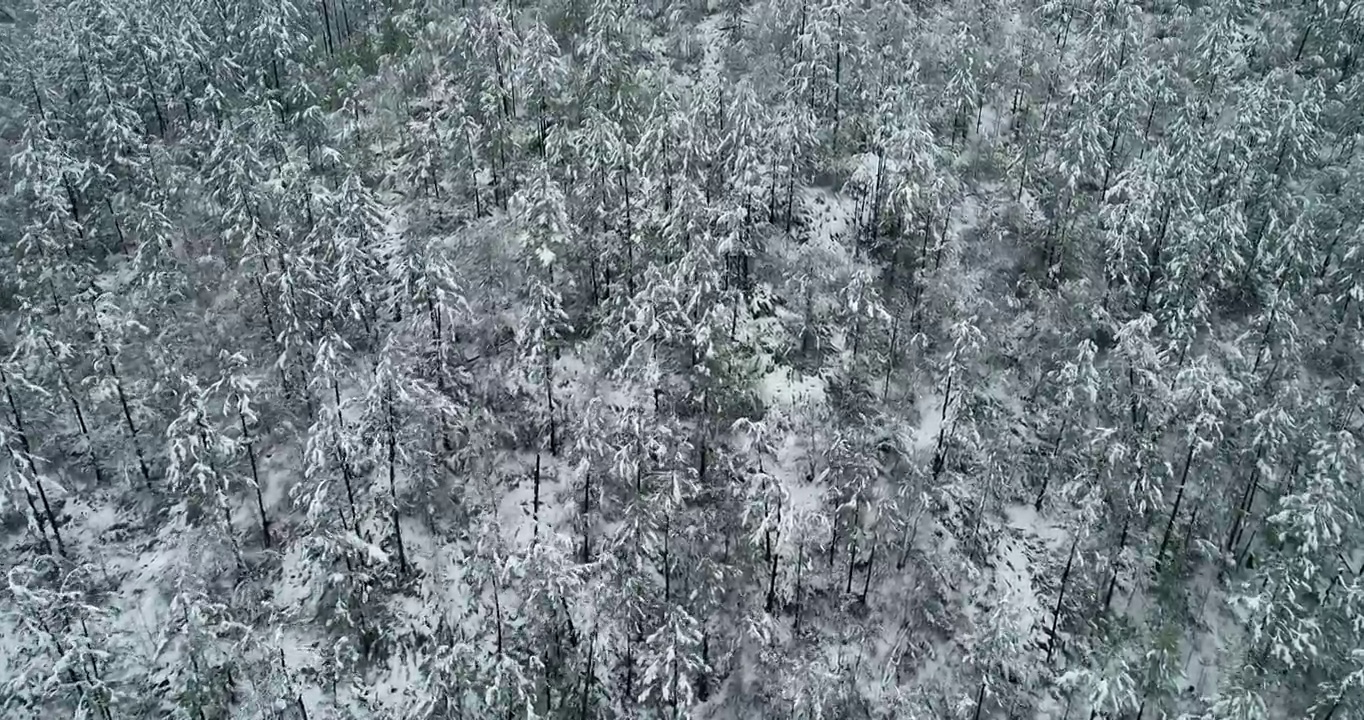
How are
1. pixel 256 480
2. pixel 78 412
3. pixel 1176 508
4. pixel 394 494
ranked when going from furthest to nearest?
pixel 78 412
pixel 256 480
pixel 1176 508
pixel 394 494

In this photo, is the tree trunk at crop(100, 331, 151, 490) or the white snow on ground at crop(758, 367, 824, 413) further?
the white snow on ground at crop(758, 367, 824, 413)

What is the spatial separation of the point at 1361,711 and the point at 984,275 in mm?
15023

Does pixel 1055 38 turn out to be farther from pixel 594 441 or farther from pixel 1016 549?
pixel 594 441

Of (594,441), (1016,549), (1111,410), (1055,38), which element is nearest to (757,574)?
(594,441)

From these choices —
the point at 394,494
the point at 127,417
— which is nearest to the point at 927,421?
the point at 394,494

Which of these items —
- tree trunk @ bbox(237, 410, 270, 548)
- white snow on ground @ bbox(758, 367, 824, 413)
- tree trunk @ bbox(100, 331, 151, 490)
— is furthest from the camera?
white snow on ground @ bbox(758, 367, 824, 413)

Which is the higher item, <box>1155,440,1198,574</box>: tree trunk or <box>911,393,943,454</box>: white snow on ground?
<box>911,393,943,454</box>: white snow on ground

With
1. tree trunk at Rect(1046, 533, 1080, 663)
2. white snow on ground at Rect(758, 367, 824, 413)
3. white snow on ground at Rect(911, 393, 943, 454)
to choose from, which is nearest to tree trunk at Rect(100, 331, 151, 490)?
white snow on ground at Rect(758, 367, 824, 413)

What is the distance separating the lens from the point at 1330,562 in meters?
25.2

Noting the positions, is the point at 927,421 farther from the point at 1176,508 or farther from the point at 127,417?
the point at 127,417

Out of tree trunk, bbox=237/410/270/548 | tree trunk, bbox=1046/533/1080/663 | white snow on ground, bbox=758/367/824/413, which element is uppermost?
white snow on ground, bbox=758/367/824/413

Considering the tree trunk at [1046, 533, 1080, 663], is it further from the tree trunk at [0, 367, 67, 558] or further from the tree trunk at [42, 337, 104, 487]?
the tree trunk at [42, 337, 104, 487]

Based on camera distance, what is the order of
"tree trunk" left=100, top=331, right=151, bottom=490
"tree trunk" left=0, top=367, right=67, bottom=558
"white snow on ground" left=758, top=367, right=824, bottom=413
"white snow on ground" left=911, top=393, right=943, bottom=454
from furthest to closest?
1. "white snow on ground" left=758, top=367, right=824, bottom=413
2. "white snow on ground" left=911, top=393, right=943, bottom=454
3. "tree trunk" left=100, top=331, right=151, bottom=490
4. "tree trunk" left=0, top=367, right=67, bottom=558

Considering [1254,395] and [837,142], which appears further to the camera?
[837,142]
